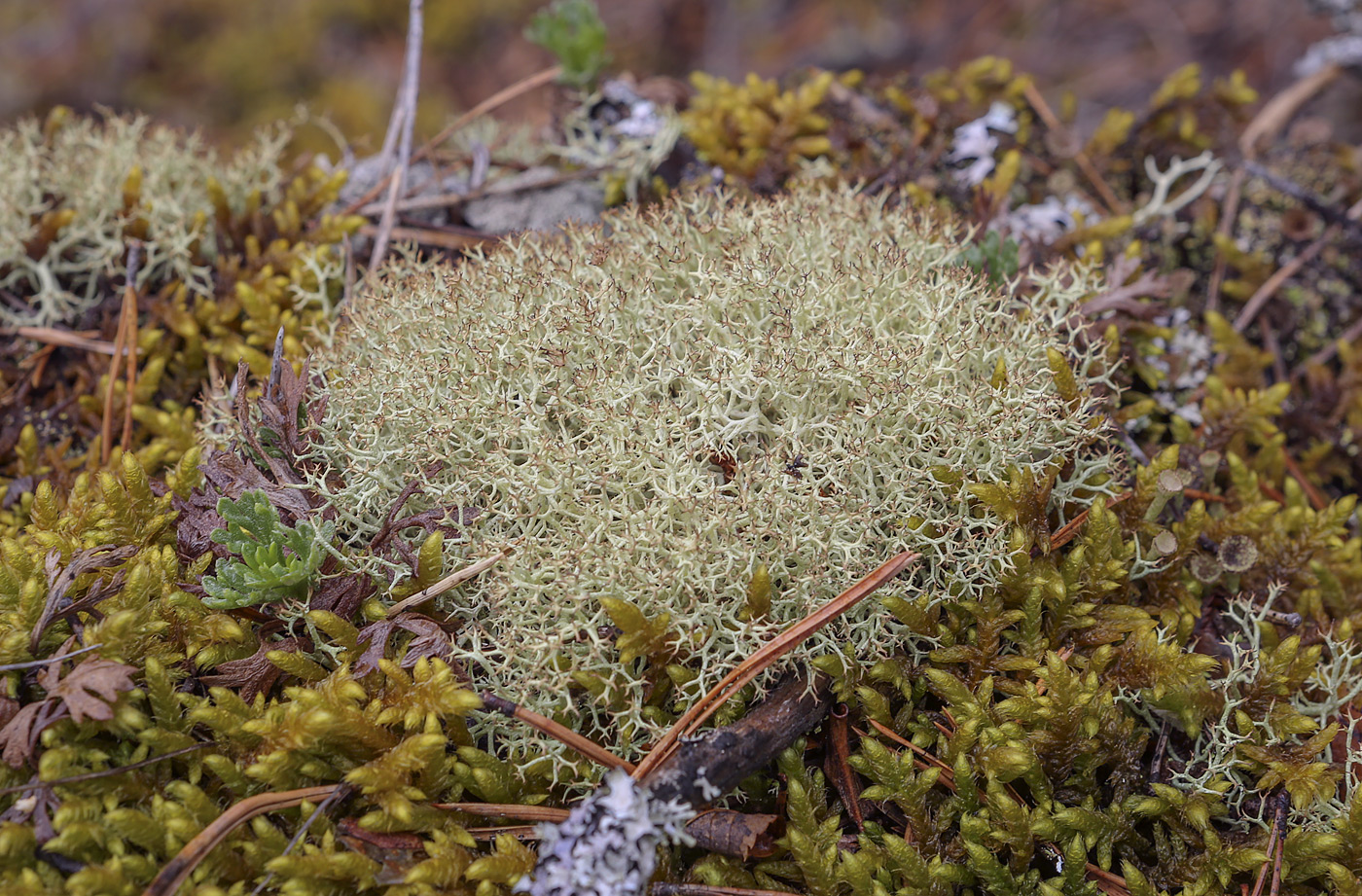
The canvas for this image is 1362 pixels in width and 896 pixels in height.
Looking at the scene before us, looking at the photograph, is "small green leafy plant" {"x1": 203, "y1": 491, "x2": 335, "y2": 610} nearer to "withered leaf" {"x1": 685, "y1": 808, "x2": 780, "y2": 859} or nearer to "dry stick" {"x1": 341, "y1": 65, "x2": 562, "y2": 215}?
"withered leaf" {"x1": 685, "y1": 808, "x2": 780, "y2": 859}

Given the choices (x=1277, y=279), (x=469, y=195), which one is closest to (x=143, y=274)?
(x=469, y=195)

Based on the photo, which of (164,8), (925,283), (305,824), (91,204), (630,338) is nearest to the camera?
(305,824)

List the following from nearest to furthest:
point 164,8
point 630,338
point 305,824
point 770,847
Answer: point 305,824 < point 770,847 < point 630,338 < point 164,8

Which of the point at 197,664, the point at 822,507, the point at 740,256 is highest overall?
the point at 740,256

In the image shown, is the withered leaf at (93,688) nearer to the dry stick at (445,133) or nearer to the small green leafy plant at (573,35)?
the dry stick at (445,133)

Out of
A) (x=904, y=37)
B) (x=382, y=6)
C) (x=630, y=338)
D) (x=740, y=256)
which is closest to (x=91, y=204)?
(x=630, y=338)

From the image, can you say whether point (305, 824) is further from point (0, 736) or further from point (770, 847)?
point (770, 847)
